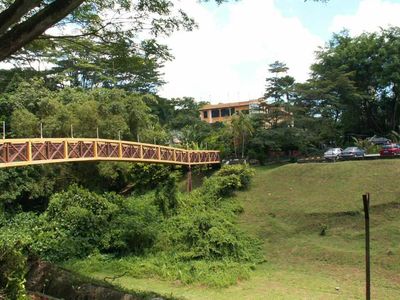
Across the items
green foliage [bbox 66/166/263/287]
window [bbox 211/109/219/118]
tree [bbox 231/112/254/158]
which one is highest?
window [bbox 211/109/219/118]

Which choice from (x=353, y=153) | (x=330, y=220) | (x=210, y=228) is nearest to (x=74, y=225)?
(x=210, y=228)

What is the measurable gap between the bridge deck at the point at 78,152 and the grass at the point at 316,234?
4080 mm

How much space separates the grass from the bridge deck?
408cm

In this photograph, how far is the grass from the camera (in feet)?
41.2

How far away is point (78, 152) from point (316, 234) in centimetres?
964

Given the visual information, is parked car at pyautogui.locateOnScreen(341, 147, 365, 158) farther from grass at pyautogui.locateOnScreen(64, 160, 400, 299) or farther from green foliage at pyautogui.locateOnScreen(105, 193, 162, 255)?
green foliage at pyautogui.locateOnScreen(105, 193, 162, 255)

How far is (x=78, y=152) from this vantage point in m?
17.1

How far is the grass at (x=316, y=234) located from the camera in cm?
1255

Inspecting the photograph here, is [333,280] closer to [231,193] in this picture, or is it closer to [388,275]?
[388,275]

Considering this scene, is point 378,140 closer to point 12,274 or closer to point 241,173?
point 241,173

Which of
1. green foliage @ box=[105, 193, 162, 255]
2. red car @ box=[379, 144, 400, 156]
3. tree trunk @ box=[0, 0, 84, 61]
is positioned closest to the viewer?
tree trunk @ box=[0, 0, 84, 61]

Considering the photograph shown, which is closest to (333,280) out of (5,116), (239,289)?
(239,289)

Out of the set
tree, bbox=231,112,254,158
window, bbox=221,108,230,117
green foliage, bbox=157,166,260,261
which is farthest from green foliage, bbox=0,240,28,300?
window, bbox=221,108,230,117

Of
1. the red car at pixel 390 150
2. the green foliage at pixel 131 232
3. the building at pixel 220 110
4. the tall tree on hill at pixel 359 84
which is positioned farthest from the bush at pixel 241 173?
the building at pixel 220 110
